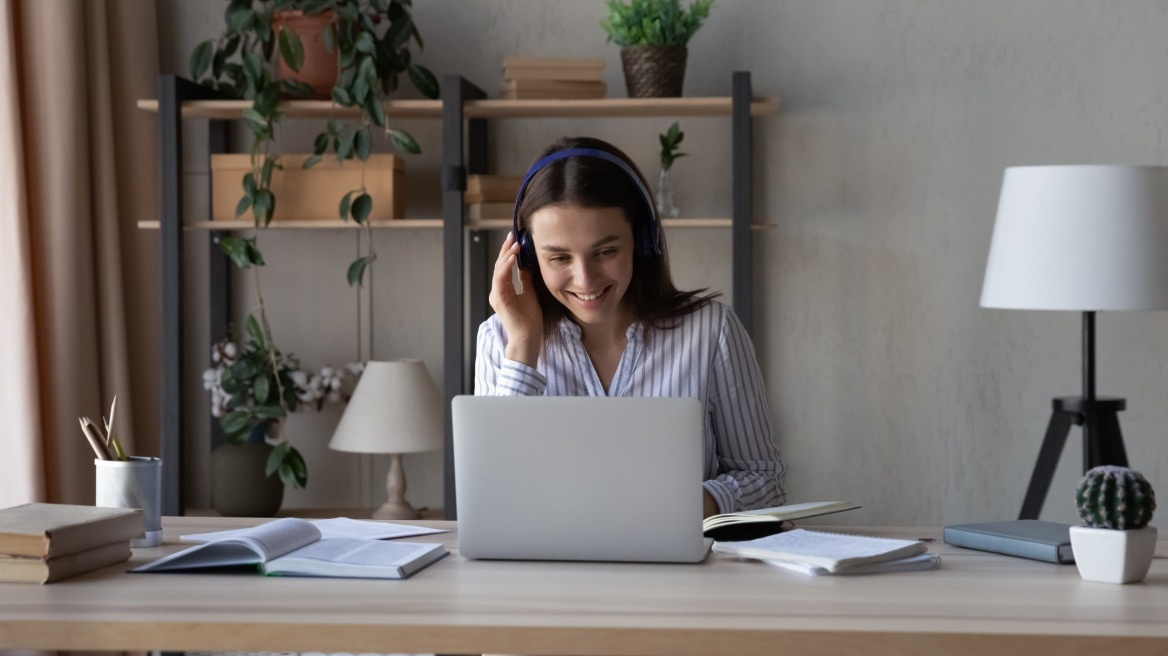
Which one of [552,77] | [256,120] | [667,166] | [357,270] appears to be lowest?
[357,270]

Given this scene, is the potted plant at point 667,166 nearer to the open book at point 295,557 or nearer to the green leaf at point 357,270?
the green leaf at point 357,270

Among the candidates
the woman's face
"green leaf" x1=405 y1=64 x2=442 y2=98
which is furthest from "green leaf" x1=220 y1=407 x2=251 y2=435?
the woman's face

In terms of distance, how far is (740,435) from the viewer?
205 centimetres

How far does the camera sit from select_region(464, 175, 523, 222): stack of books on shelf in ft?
9.79

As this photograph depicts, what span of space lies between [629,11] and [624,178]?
3.55 ft

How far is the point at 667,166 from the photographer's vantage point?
10.0ft

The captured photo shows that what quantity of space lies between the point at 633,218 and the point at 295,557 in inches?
35.8

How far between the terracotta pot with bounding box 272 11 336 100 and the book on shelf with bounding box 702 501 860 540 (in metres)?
1.84

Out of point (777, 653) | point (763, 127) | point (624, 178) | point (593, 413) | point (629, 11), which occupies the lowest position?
point (777, 653)

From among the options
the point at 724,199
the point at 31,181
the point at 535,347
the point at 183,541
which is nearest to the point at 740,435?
the point at 535,347

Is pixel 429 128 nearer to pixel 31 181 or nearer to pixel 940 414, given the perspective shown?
pixel 31 181

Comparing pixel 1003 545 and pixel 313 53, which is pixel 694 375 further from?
pixel 313 53

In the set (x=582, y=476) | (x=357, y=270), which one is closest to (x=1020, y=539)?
(x=582, y=476)

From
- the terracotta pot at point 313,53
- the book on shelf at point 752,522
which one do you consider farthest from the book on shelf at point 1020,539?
the terracotta pot at point 313,53
